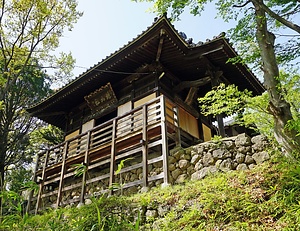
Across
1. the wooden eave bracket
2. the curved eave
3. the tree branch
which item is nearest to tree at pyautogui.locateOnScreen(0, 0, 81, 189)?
the curved eave

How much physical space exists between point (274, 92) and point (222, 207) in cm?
221

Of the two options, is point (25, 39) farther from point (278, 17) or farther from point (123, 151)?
point (278, 17)

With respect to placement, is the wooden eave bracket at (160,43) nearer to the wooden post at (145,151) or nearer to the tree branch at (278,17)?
the wooden post at (145,151)

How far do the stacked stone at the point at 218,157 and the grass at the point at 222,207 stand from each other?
0.95 metres

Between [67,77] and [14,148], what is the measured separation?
4871mm

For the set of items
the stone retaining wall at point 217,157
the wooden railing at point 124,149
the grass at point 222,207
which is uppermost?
the wooden railing at point 124,149

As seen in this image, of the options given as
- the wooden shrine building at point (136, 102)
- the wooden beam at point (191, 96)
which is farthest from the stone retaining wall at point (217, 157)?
the wooden beam at point (191, 96)

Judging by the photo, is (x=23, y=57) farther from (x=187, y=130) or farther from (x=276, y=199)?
(x=276, y=199)

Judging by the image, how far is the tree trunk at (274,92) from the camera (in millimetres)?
4238

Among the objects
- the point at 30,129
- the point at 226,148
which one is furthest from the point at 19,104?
the point at 226,148

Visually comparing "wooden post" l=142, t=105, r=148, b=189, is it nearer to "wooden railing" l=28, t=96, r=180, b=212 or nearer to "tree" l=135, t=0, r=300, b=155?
"wooden railing" l=28, t=96, r=180, b=212

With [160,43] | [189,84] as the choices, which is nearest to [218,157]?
[160,43]

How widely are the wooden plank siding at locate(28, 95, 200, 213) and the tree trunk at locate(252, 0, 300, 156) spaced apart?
96.0 inches

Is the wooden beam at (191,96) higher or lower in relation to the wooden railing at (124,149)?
higher
